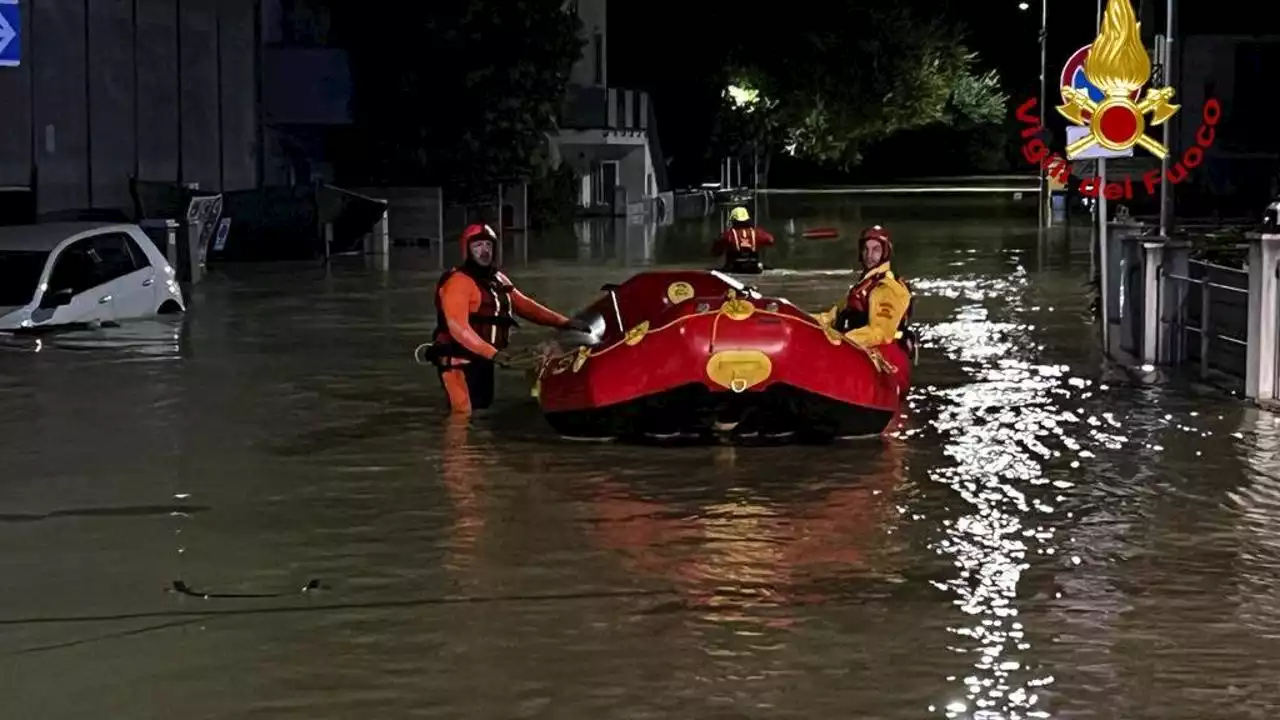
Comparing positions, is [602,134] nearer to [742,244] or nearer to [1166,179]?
[742,244]

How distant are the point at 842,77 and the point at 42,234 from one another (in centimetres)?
6253

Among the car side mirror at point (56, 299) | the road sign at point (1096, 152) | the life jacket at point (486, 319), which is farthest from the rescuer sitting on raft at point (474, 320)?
the car side mirror at point (56, 299)

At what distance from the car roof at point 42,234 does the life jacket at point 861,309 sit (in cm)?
1048

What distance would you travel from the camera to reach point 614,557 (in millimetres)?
10125

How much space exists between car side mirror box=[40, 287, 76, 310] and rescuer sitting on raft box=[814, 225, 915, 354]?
10111 mm

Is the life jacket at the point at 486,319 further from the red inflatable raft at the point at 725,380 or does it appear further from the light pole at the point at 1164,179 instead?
the light pole at the point at 1164,179

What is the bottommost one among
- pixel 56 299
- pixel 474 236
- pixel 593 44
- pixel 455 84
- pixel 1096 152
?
pixel 56 299

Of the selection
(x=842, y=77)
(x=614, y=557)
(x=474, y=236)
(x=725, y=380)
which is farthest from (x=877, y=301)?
(x=842, y=77)

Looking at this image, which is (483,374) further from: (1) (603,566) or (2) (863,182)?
(2) (863,182)

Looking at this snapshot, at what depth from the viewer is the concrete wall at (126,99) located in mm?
31641

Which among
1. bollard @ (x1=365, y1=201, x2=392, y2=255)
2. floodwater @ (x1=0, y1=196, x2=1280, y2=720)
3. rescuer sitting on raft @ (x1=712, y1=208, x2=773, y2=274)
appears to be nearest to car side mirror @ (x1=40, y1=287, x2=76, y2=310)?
floodwater @ (x1=0, y1=196, x2=1280, y2=720)

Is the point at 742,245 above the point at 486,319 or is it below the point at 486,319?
above

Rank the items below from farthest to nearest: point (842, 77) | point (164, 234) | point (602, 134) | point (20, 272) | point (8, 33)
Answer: point (842, 77) < point (602, 134) < point (164, 234) < point (20, 272) < point (8, 33)

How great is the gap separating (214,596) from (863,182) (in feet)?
364
